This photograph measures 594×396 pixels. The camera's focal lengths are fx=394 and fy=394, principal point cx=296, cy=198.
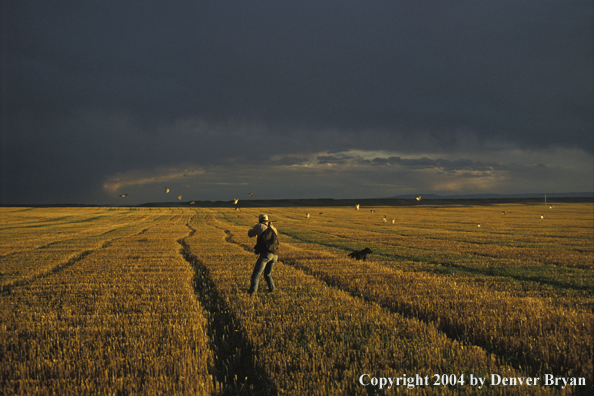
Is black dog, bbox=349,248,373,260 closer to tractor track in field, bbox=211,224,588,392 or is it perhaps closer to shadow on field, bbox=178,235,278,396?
tractor track in field, bbox=211,224,588,392

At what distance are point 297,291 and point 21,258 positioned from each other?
1866 centimetres

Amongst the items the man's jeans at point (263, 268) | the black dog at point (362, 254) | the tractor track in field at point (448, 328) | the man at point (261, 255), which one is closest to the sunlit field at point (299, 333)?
the tractor track in field at point (448, 328)

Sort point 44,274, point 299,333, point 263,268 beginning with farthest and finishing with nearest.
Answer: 1. point 44,274
2. point 263,268
3. point 299,333

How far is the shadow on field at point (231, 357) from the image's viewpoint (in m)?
5.85

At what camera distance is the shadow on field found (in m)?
5.85

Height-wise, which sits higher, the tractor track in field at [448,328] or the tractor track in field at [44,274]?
the tractor track in field at [448,328]

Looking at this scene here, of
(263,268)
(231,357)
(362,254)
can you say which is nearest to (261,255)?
(263,268)

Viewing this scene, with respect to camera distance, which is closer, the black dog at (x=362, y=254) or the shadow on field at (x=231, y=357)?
the shadow on field at (x=231, y=357)

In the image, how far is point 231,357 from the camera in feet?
23.3

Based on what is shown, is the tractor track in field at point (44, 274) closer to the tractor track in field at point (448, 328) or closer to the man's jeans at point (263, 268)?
the man's jeans at point (263, 268)

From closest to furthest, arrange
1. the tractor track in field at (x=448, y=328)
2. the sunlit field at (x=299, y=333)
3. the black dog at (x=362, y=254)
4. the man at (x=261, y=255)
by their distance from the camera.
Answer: the sunlit field at (x=299, y=333)
the tractor track in field at (x=448, y=328)
the man at (x=261, y=255)
the black dog at (x=362, y=254)

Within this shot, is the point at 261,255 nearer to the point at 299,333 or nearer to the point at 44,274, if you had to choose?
the point at 299,333

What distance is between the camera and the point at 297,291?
1261cm

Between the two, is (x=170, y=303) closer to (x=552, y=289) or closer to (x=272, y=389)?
(x=272, y=389)
